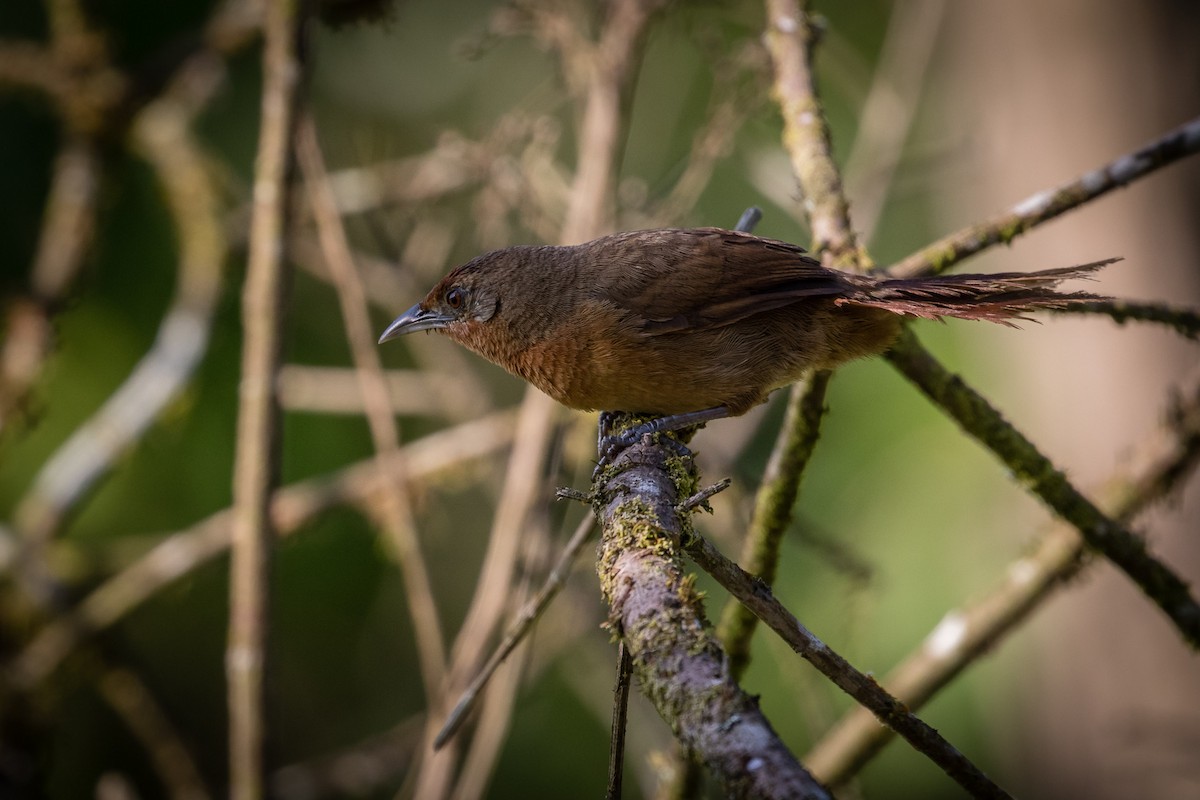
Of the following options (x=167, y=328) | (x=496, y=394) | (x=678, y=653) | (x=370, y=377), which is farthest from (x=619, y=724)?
(x=496, y=394)

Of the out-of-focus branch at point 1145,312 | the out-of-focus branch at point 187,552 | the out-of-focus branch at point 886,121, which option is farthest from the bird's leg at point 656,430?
the out-of-focus branch at point 886,121

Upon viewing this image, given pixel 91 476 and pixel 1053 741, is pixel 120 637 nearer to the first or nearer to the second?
pixel 91 476

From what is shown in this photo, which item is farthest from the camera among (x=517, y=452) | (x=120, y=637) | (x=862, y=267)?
(x=120, y=637)

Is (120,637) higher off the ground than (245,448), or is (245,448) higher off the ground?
(120,637)

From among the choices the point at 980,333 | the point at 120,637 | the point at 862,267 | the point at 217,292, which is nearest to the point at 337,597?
the point at 120,637

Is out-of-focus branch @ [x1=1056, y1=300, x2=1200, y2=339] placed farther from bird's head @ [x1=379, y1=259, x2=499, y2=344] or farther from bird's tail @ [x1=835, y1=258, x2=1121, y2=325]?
bird's head @ [x1=379, y1=259, x2=499, y2=344]

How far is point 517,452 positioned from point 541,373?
75cm

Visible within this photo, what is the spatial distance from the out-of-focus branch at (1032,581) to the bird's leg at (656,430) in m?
1.05

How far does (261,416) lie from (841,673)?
89.4 inches

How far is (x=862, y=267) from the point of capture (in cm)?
292

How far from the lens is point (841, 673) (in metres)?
1.71

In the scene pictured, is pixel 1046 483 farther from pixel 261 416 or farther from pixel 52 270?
pixel 52 270

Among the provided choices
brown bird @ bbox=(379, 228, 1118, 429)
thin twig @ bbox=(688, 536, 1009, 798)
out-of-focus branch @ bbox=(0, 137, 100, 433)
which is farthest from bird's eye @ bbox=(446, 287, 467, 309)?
out-of-focus branch @ bbox=(0, 137, 100, 433)

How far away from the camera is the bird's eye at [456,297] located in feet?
12.0
